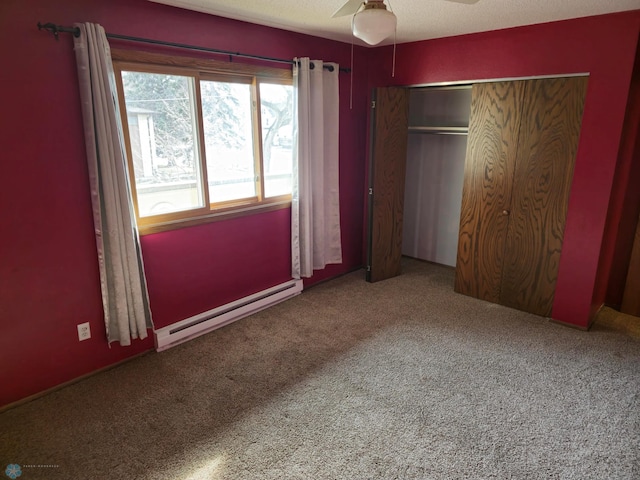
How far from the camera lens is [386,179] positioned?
4156 millimetres

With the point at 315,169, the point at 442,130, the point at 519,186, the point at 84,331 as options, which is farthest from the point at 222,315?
the point at 442,130

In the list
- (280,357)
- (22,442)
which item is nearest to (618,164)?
(280,357)

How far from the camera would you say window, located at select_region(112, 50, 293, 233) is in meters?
2.78

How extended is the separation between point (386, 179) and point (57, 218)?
112 inches

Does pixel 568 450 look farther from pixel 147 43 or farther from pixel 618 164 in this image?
pixel 147 43

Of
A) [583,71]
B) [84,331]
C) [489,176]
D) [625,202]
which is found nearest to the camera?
[84,331]

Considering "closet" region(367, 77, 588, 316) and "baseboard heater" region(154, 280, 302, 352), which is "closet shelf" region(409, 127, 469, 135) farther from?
"baseboard heater" region(154, 280, 302, 352)

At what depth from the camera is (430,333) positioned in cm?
327

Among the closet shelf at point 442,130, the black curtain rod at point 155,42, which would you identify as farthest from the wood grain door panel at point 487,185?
the black curtain rod at point 155,42

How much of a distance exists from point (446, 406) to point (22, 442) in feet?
7.52

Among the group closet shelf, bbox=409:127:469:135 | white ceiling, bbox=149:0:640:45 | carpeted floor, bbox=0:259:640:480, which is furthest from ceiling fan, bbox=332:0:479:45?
closet shelf, bbox=409:127:469:135

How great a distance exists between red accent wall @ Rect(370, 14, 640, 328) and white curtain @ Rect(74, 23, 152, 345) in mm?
2750

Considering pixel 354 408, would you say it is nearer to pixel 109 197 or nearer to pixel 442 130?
pixel 109 197

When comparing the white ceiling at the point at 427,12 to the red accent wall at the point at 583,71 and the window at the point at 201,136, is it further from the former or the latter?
the window at the point at 201,136
